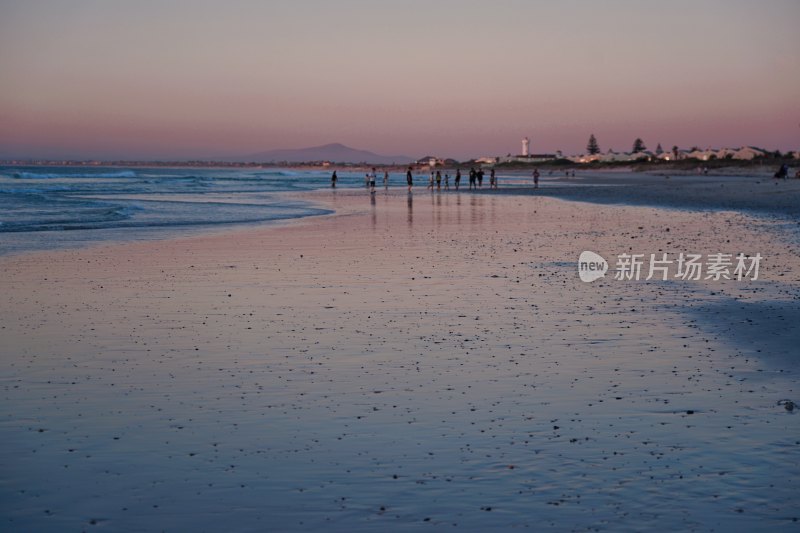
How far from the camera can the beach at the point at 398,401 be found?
18.7 ft

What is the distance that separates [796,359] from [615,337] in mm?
2166

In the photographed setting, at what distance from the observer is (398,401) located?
8086 mm

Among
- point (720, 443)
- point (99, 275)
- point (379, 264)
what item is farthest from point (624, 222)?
point (720, 443)

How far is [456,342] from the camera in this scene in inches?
420

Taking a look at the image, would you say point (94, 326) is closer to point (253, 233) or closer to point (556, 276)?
point (556, 276)

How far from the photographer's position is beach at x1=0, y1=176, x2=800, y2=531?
5.71 m

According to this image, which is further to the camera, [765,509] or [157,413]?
[157,413]

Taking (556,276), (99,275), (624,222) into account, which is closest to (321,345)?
(556,276)

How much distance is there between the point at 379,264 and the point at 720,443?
12321 mm

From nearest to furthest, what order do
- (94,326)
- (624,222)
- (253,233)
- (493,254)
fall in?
(94,326), (493,254), (253,233), (624,222)

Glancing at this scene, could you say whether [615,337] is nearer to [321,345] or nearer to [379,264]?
[321,345]

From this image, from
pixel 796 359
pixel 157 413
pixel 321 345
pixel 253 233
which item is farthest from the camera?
pixel 253 233

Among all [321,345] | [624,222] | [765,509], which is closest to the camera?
[765,509]

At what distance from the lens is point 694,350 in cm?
1016
